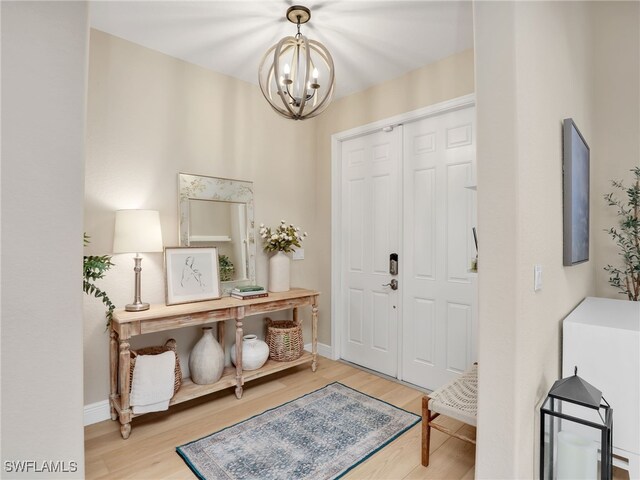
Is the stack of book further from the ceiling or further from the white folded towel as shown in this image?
the ceiling

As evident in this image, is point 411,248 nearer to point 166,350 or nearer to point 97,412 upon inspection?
point 166,350

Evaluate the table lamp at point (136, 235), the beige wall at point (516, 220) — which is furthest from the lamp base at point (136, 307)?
the beige wall at point (516, 220)

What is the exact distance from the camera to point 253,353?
291cm

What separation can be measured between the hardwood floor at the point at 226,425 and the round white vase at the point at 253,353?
0.76 ft

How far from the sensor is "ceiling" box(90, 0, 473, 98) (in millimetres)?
2213

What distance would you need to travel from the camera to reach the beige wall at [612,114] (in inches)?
94.3

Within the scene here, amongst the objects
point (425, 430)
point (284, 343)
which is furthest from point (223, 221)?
point (425, 430)

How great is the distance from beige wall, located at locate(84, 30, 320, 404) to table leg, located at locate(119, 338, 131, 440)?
0.39 metres

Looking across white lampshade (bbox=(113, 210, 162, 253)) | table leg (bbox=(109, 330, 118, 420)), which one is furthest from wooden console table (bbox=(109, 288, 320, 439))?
white lampshade (bbox=(113, 210, 162, 253))

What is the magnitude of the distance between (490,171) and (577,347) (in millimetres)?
1113

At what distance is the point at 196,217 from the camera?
295 centimetres

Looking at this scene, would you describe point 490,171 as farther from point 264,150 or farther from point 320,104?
point 264,150

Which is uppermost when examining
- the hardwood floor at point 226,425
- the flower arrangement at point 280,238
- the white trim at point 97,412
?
the flower arrangement at point 280,238

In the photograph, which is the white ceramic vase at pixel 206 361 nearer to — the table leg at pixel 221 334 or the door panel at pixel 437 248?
the table leg at pixel 221 334
